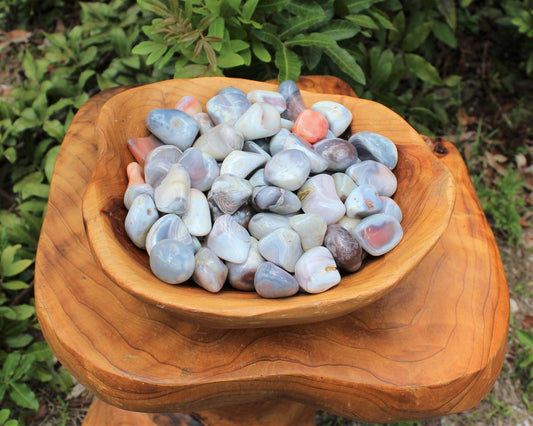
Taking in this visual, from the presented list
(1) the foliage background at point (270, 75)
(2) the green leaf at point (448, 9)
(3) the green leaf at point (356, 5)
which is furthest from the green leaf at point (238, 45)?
(2) the green leaf at point (448, 9)

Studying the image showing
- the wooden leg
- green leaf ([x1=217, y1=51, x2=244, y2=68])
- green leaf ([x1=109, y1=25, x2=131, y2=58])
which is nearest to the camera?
the wooden leg

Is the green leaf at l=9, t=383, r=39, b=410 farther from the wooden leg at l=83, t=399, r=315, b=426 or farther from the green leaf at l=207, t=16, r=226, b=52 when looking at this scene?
the green leaf at l=207, t=16, r=226, b=52

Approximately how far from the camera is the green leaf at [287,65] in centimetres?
109

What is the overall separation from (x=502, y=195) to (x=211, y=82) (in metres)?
1.01

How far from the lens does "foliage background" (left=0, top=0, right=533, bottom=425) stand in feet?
3.59

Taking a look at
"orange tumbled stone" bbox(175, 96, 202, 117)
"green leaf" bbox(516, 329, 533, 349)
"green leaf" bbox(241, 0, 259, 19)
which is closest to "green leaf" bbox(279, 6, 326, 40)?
"green leaf" bbox(241, 0, 259, 19)

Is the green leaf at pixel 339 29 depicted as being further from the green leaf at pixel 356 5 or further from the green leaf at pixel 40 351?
the green leaf at pixel 40 351

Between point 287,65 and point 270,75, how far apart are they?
15 centimetres

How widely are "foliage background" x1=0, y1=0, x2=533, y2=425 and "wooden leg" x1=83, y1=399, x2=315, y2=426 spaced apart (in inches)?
7.3

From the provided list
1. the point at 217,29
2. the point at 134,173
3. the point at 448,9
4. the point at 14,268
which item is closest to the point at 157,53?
the point at 217,29

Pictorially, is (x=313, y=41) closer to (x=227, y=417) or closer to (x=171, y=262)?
(x=171, y=262)

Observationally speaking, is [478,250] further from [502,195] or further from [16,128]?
[16,128]

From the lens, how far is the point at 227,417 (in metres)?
0.94

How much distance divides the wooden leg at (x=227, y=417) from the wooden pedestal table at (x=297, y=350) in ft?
0.61
